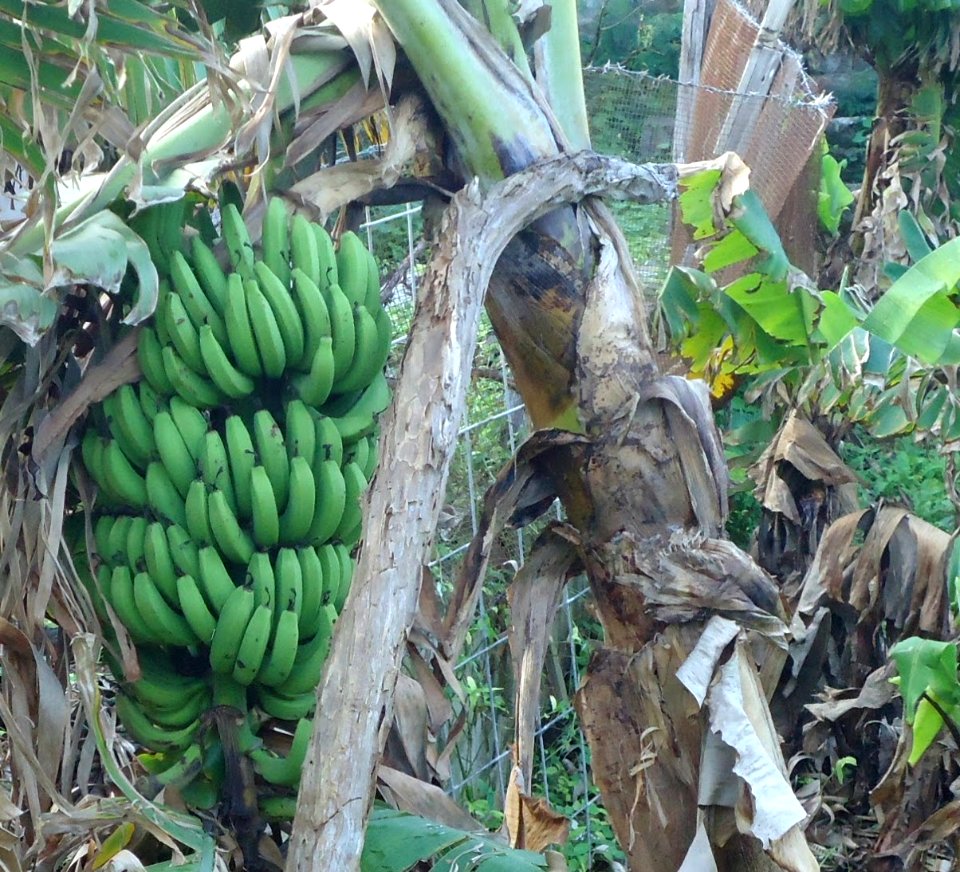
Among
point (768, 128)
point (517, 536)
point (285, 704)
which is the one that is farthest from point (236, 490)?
point (768, 128)

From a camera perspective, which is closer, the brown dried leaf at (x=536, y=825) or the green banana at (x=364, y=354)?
the green banana at (x=364, y=354)

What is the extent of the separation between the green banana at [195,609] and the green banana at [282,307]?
9.5 inches

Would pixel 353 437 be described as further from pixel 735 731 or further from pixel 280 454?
pixel 735 731

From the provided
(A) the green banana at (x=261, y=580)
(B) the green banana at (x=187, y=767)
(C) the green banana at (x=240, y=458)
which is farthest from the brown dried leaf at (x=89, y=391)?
(B) the green banana at (x=187, y=767)

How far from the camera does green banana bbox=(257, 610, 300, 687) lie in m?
1.00

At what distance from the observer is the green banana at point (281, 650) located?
1001mm

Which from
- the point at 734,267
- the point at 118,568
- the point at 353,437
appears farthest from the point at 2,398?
the point at 734,267

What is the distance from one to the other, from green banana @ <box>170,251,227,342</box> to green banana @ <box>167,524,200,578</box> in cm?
19

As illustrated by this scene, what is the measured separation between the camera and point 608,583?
4.02 ft

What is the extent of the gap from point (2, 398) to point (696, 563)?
75 centimetres

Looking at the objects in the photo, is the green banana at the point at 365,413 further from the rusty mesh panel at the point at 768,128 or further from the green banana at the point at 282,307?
the rusty mesh panel at the point at 768,128

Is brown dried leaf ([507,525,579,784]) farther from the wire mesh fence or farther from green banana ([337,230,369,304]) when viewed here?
the wire mesh fence

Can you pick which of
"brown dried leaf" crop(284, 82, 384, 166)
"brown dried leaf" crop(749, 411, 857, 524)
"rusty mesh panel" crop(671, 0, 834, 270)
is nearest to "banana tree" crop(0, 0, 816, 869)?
"brown dried leaf" crop(284, 82, 384, 166)

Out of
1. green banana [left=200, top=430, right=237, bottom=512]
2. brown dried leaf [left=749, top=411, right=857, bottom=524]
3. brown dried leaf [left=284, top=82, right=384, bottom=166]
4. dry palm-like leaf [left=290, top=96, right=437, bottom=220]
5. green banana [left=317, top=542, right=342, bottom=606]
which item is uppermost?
brown dried leaf [left=284, top=82, right=384, bottom=166]
